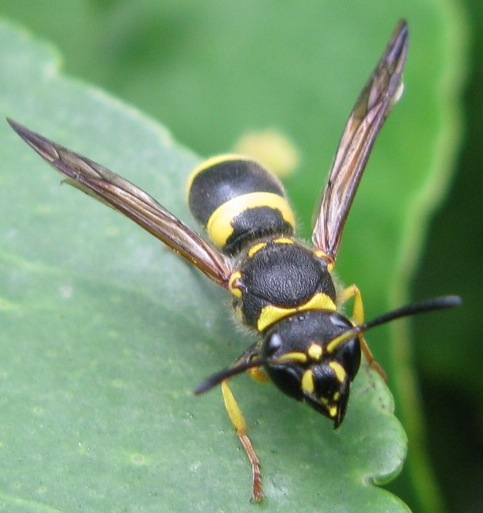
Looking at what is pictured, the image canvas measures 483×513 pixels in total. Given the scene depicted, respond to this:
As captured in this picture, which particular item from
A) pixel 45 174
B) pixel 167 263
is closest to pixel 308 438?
pixel 167 263

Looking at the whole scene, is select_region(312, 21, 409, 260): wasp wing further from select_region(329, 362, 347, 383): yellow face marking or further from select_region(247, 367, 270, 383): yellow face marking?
select_region(329, 362, 347, 383): yellow face marking

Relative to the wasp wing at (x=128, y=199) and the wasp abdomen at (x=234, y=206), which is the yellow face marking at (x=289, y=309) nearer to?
the wasp wing at (x=128, y=199)

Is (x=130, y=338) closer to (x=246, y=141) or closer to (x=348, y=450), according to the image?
(x=348, y=450)

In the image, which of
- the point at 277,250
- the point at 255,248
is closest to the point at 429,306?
the point at 277,250

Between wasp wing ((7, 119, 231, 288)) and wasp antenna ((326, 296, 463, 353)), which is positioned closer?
wasp antenna ((326, 296, 463, 353))

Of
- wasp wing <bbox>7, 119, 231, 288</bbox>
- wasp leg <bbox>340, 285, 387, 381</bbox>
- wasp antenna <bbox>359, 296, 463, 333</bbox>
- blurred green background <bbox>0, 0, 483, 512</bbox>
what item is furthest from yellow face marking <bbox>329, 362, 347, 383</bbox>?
blurred green background <bbox>0, 0, 483, 512</bbox>

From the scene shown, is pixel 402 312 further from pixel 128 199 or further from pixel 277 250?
pixel 128 199
